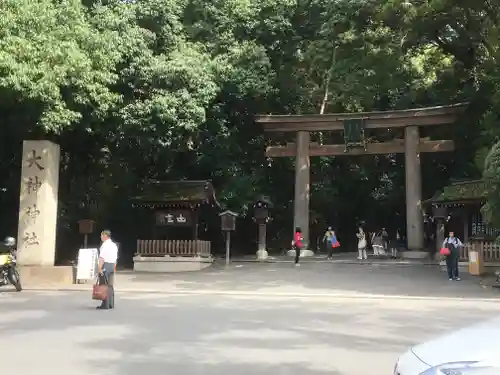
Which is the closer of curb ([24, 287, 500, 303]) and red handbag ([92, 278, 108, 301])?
red handbag ([92, 278, 108, 301])

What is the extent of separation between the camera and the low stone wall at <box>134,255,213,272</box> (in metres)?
22.8

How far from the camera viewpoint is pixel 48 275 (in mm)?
17016

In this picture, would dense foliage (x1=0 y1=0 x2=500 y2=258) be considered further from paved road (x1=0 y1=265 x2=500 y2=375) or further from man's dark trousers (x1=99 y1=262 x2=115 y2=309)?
man's dark trousers (x1=99 y1=262 x2=115 y2=309)

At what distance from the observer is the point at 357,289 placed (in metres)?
15.9


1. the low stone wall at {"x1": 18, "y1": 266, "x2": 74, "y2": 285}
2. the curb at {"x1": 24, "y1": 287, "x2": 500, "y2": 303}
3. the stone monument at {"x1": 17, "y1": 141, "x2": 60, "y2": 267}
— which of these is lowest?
the curb at {"x1": 24, "y1": 287, "x2": 500, "y2": 303}

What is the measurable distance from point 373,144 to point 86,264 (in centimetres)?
1561

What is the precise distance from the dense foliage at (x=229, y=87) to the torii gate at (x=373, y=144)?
1598 millimetres

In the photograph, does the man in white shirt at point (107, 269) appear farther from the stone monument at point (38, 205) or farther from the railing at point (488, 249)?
the railing at point (488, 249)

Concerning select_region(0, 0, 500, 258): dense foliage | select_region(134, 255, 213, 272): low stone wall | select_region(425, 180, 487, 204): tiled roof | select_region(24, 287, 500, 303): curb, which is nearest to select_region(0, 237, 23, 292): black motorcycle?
select_region(24, 287, 500, 303): curb

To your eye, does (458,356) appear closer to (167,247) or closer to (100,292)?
(100,292)

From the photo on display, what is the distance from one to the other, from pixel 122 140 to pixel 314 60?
413 inches

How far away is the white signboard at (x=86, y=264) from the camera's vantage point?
54.6 ft

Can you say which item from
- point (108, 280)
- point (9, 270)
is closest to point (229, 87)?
point (9, 270)

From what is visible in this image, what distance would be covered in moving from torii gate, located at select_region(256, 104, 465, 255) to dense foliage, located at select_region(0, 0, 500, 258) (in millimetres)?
1598
